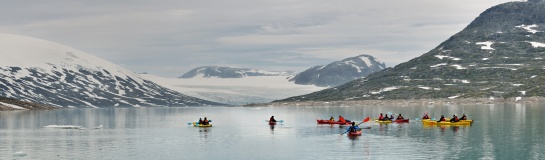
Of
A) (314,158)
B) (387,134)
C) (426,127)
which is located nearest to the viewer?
(314,158)

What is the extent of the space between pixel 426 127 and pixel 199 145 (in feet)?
171

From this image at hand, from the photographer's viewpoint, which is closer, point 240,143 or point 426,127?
point 240,143

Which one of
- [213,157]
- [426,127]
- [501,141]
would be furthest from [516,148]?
[426,127]

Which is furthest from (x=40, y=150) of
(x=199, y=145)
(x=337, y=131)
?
(x=337, y=131)

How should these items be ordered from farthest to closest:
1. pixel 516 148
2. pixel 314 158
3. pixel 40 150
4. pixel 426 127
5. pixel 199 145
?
pixel 426 127 → pixel 199 145 → pixel 40 150 → pixel 516 148 → pixel 314 158

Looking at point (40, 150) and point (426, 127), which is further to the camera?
point (426, 127)

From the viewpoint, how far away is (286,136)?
123250 millimetres

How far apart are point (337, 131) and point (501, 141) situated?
34191 millimetres

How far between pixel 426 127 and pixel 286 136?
32.0m

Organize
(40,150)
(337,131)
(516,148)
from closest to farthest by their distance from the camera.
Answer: (516,148) → (40,150) → (337,131)

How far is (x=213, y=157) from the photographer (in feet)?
293

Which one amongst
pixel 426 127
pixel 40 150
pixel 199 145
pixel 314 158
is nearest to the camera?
pixel 314 158

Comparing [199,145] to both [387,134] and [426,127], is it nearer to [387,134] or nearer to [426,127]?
[387,134]

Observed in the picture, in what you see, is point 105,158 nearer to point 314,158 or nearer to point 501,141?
point 314,158
